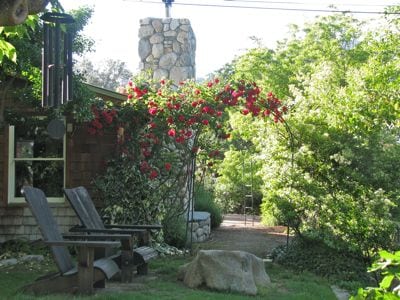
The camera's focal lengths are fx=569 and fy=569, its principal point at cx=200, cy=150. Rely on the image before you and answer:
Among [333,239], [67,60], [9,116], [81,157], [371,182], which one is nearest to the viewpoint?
[67,60]

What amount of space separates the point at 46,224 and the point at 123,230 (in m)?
1.32

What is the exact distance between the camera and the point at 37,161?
9.41 metres

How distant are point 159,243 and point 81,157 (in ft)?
6.28

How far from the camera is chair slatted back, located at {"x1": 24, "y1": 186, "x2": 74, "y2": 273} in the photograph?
5515 mm

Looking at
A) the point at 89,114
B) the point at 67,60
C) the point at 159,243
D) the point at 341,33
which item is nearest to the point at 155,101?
the point at 89,114

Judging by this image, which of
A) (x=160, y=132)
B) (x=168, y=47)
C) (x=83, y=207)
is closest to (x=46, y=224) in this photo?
(x=83, y=207)

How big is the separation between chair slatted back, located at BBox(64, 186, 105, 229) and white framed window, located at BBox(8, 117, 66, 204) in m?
2.39

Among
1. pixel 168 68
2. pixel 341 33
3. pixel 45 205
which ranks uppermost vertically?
pixel 341 33

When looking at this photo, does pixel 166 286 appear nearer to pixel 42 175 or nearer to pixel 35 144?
pixel 42 175

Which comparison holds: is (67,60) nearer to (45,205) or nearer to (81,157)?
(45,205)

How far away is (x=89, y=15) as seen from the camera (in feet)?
27.3

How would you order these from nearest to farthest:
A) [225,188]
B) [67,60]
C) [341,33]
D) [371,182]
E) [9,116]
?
[67,60]
[371,182]
[9,116]
[341,33]
[225,188]

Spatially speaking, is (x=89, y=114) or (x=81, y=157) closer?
(x=89, y=114)

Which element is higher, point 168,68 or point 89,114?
point 168,68
